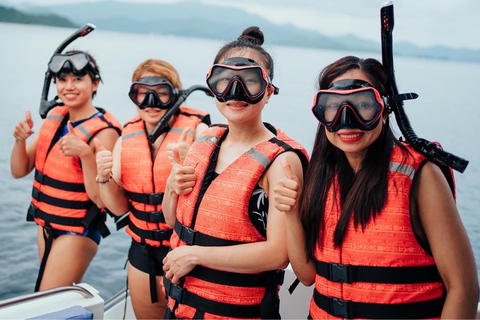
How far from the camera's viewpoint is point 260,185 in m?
1.89

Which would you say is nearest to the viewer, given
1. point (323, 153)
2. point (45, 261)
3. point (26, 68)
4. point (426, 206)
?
point (426, 206)

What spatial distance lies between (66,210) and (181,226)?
1.20m

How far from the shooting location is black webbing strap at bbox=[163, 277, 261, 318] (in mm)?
1871

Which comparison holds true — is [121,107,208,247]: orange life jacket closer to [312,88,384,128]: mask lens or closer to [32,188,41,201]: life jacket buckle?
[32,188,41,201]: life jacket buckle

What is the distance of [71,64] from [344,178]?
1.99m

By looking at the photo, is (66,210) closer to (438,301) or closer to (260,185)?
(260,185)

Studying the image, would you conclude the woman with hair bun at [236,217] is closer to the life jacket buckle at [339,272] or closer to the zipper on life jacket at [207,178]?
the zipper on life jacket at [207,178]

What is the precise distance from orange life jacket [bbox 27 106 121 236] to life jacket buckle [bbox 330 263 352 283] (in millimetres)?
1728

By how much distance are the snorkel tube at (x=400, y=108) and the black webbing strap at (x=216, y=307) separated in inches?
34.7

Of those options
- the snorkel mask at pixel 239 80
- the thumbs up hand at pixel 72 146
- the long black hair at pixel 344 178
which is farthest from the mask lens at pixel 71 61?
the long black hair at pixel 344 178

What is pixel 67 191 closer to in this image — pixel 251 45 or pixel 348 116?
pixel 251 45

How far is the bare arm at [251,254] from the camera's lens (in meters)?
1.76

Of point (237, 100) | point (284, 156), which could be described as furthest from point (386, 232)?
point (237, 100)

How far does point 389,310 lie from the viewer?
1.55 meters
